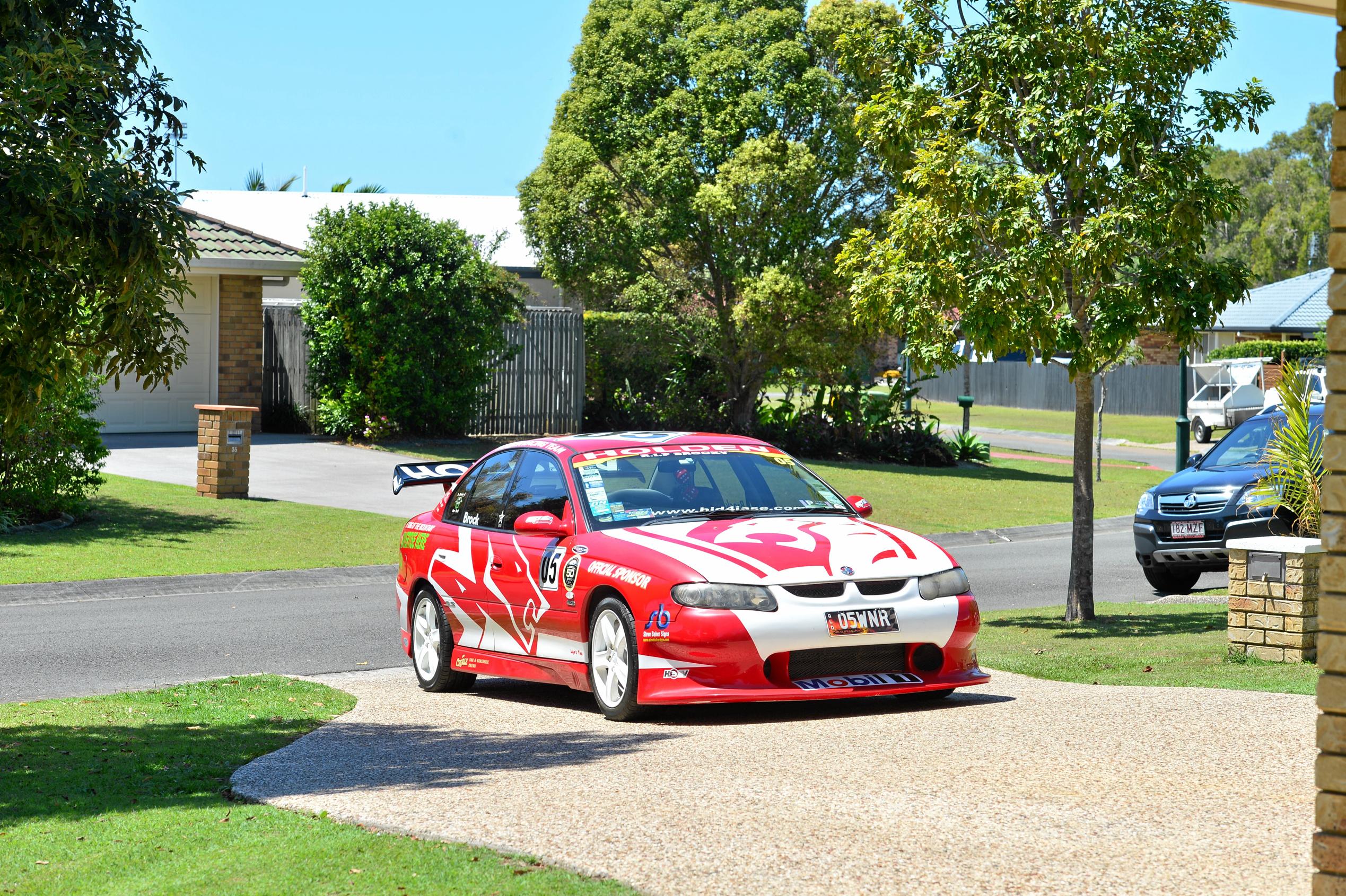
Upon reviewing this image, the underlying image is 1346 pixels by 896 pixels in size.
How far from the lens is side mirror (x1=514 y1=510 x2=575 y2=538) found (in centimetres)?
880

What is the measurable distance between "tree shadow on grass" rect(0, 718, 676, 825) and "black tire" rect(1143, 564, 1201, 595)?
30.0 feet

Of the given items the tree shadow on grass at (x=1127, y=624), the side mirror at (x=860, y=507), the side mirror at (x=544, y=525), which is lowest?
the tree shadow on grass at (x=1127, y=624)

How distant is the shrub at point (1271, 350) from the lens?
43.7 m

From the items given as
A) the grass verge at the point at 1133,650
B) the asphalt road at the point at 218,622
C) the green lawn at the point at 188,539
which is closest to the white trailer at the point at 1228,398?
the asphalt road at the point at 218,622

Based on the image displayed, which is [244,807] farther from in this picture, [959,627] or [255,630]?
[255,630]

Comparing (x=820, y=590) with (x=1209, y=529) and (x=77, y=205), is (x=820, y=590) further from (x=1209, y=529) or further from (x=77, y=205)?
(x=1209, y=529)

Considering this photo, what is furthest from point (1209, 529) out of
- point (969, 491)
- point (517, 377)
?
point (517, 377)

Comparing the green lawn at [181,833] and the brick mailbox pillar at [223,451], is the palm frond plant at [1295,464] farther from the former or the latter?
the brick mailbox pillar at [223,451]

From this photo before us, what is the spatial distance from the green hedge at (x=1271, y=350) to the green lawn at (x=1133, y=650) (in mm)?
29467

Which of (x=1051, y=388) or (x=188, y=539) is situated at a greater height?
(x=1051, y=388)

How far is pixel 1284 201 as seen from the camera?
69938 mm

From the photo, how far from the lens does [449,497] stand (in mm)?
10219

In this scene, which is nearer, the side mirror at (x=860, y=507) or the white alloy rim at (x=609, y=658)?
the white alloy rim at (x=609, y=658)

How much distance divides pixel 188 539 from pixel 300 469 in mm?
6906
